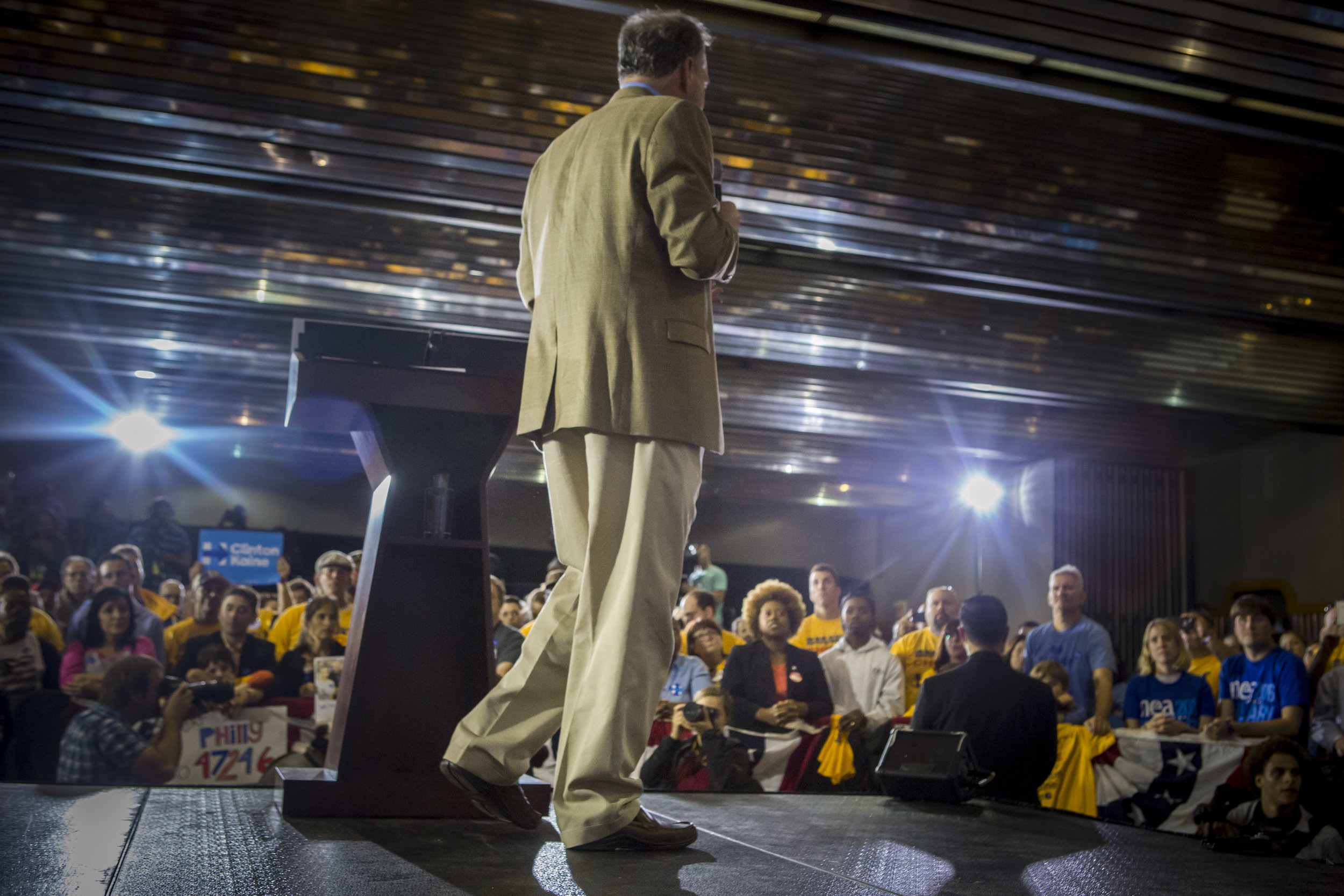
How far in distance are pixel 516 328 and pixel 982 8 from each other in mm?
4508

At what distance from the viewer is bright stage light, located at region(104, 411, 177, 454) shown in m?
12.5

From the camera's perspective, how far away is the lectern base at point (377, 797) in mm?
1819

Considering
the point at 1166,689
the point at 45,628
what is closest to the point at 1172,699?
the point at 1166,689

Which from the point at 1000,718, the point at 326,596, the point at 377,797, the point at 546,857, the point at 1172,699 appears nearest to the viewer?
the point at 546,857

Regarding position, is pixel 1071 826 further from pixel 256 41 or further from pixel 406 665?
pixel 256 41

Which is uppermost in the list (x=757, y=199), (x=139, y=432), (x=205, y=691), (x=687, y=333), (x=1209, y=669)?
(x=757, y=199)

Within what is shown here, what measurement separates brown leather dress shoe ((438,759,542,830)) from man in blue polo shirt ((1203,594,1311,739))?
163 inches

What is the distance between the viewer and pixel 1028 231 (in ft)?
19.5

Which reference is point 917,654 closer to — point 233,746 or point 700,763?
point 700,763

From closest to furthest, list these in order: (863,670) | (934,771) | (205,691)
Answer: (934,771) → (205,691) → (863,670)

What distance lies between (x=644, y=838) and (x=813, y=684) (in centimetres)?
346

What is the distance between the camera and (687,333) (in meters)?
1.67

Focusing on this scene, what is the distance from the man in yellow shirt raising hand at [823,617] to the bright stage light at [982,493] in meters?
7.15

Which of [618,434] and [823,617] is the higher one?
[618,434]
